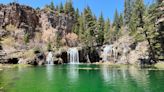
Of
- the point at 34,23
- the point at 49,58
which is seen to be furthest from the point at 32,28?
the point at 49,58

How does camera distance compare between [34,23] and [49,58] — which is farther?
[34,23]

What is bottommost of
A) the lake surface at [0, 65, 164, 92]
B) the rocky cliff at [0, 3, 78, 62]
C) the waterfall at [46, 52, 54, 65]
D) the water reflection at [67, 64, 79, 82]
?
the lake surface at [0, 65, 164, 92]

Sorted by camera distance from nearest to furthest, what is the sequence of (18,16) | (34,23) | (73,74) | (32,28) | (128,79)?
(128,79) → (73,74) → (18,16) → (32,28) → (34,23)

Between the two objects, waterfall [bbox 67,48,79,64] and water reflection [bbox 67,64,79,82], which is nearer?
water reflection [bbox 67,64,79,82]

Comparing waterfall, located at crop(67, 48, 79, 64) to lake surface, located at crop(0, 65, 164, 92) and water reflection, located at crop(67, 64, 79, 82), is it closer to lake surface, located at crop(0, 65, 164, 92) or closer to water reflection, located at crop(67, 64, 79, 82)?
water reflection, located at crop(67, 64, 79, 82)

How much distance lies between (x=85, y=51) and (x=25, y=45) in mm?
30279

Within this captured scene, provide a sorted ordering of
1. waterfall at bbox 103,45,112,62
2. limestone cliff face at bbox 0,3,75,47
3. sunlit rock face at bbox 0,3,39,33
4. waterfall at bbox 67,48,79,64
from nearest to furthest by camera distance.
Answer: waterfall at bbox 103,45,112,62 < waterfall at bbox 67,48,79,64 < limestone cliff face at bbox 0,3,75,47 < sunlit rock face at bbox 0,3,39,33

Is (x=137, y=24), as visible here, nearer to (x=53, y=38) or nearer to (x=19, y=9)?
(x=53, y=38)

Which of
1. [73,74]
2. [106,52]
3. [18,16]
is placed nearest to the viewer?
[73,74]

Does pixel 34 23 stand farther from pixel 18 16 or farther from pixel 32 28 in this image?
pixel 18 16

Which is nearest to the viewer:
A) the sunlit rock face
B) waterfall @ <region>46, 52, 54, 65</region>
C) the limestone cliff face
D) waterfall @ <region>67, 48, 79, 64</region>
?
waterfall @ <region>46, 52, 54, 65</region>

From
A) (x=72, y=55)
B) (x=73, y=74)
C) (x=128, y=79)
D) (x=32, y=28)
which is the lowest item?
(x=128, y=79)

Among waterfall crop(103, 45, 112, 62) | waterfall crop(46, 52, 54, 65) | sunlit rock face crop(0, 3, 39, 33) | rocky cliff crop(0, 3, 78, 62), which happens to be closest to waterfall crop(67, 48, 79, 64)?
waterfall crop(46, 52, 54, 65)

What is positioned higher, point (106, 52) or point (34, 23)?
point (34, 23)
